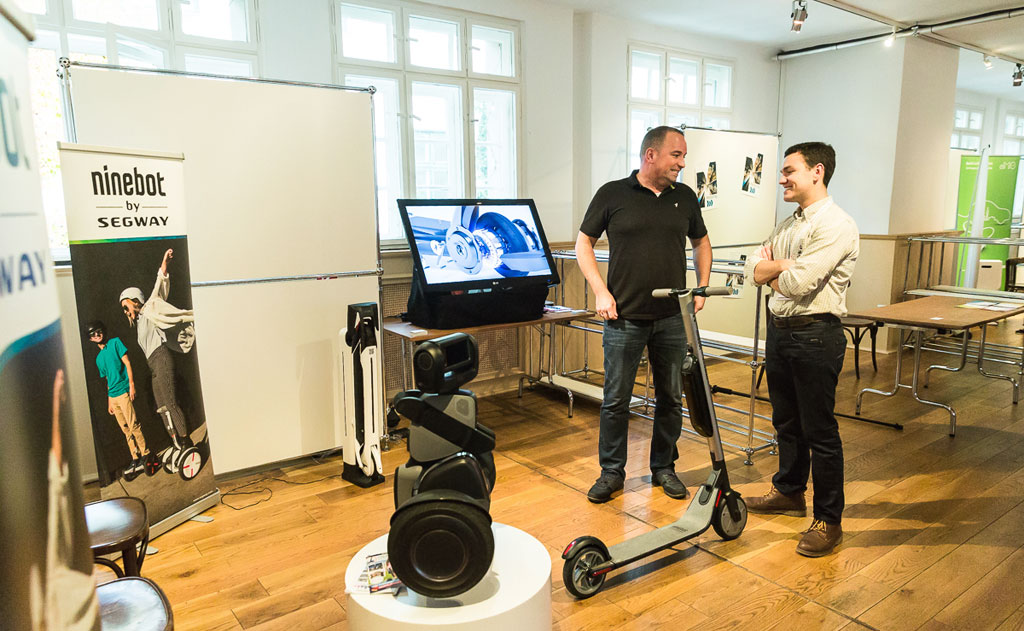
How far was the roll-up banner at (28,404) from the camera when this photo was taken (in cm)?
57

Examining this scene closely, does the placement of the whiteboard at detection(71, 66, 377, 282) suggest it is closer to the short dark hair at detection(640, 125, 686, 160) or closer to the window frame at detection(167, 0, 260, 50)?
the window frame at detection(167, 0, 260, 50)

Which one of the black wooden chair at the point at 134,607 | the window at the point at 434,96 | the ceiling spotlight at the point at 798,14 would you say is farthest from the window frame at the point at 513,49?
the black wooden chair at the point at 134,607

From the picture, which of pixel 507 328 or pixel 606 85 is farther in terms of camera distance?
pixel 606 85

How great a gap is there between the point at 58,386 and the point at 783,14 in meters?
6.41

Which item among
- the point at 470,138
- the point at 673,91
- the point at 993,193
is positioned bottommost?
the point at 993,193

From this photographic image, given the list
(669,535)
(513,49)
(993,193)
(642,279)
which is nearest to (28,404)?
(669,535)

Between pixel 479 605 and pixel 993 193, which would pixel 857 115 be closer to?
pixel 993 193

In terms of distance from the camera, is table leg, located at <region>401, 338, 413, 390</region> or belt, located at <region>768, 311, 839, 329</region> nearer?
belt, located at <region>768, 311, 839, 329</region>

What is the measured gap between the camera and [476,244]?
4203 millimetres

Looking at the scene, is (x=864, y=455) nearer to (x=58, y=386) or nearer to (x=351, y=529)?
(x=351, y=529)

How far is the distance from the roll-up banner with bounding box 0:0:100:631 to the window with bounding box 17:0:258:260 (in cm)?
332

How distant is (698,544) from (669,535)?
249 millimetres

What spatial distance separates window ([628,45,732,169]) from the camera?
615 centimetres

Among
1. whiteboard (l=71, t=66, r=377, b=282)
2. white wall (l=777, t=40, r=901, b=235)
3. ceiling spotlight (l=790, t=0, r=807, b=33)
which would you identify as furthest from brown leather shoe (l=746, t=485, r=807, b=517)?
white wall (l=777, t=40, r=901, b=235)
